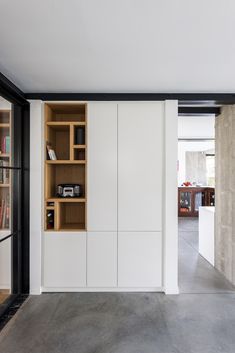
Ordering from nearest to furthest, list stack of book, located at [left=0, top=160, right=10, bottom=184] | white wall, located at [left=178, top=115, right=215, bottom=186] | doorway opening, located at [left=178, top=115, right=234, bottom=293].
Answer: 1. stack of book, located at [left=0, top=160, right=10, bottom=184]
2. doorway opening, located at [left=178, top=115, right=234, bottom=293]
3. white wall, located at [left=178, top=115, right=215, bottom=186]

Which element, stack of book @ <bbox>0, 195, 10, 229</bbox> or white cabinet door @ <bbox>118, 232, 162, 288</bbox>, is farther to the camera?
white cabinet door @ <bbox>118, 232, 162, 288</bbox>

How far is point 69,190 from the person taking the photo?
137 inches

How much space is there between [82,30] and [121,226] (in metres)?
2.28

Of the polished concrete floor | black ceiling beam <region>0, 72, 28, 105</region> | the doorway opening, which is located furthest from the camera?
the doorway opening

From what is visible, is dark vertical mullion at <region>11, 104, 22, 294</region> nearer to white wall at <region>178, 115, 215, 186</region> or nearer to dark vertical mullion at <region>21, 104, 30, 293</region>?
dark vertical mullion at <region>21, 104, 30, 293</region>

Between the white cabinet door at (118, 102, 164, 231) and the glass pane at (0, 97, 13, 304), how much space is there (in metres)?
1.38

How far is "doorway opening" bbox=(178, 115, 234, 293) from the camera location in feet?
12.6

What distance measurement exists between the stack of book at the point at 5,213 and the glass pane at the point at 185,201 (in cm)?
726

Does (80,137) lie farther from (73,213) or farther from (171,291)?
(171,291)

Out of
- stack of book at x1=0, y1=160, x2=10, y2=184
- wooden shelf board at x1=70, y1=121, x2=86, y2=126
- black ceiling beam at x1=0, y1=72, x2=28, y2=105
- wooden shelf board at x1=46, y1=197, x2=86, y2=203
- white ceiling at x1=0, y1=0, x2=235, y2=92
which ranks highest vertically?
white ceiling at x1=0, y1=0, x2=235, y2=92

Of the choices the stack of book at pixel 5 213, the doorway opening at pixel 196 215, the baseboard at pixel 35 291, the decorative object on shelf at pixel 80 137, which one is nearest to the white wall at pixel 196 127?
the doorway opening at pixel 196 215

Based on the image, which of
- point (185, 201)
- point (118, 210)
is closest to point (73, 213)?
point (118, 210)

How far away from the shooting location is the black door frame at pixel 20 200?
318cm

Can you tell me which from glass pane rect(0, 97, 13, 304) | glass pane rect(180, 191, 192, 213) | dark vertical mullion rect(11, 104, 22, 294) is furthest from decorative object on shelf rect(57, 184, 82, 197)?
glass pane rect(180, 191, 192, 213)
